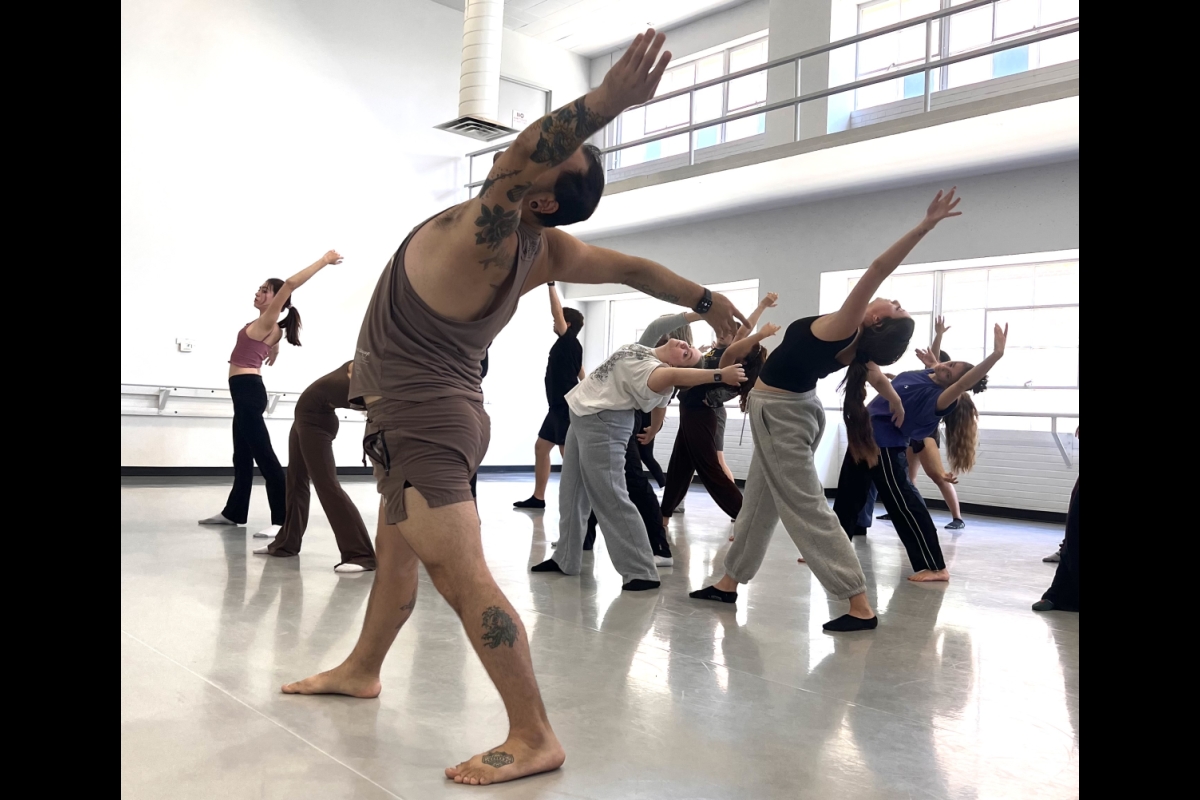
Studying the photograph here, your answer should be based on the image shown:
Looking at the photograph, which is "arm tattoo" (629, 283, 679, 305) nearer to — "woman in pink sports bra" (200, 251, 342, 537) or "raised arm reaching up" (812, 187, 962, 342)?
"raised arm reaching up" (812, 187, 962, 342)

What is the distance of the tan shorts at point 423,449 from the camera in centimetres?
209

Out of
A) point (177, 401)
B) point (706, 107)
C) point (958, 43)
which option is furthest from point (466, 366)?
point (706, 107)

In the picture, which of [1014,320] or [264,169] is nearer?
[1014,320]

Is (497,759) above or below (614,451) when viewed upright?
below

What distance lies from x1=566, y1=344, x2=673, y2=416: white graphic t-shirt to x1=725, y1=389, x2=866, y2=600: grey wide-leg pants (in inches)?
21.8

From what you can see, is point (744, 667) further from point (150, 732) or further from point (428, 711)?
point (150, 732)

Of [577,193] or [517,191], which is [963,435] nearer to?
[577,193]

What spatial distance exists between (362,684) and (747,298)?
1006 cm

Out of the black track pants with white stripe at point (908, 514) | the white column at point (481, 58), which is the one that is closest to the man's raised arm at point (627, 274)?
the black track pants with white stripe at point (908, 514)

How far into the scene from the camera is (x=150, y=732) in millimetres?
2158

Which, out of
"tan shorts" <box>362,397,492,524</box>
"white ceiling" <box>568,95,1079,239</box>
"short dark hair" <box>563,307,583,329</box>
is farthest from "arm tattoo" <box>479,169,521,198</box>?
"white ceiling" <box>568,95,1079,239</box>

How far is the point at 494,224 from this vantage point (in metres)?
1.96

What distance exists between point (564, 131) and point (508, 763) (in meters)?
1.33
